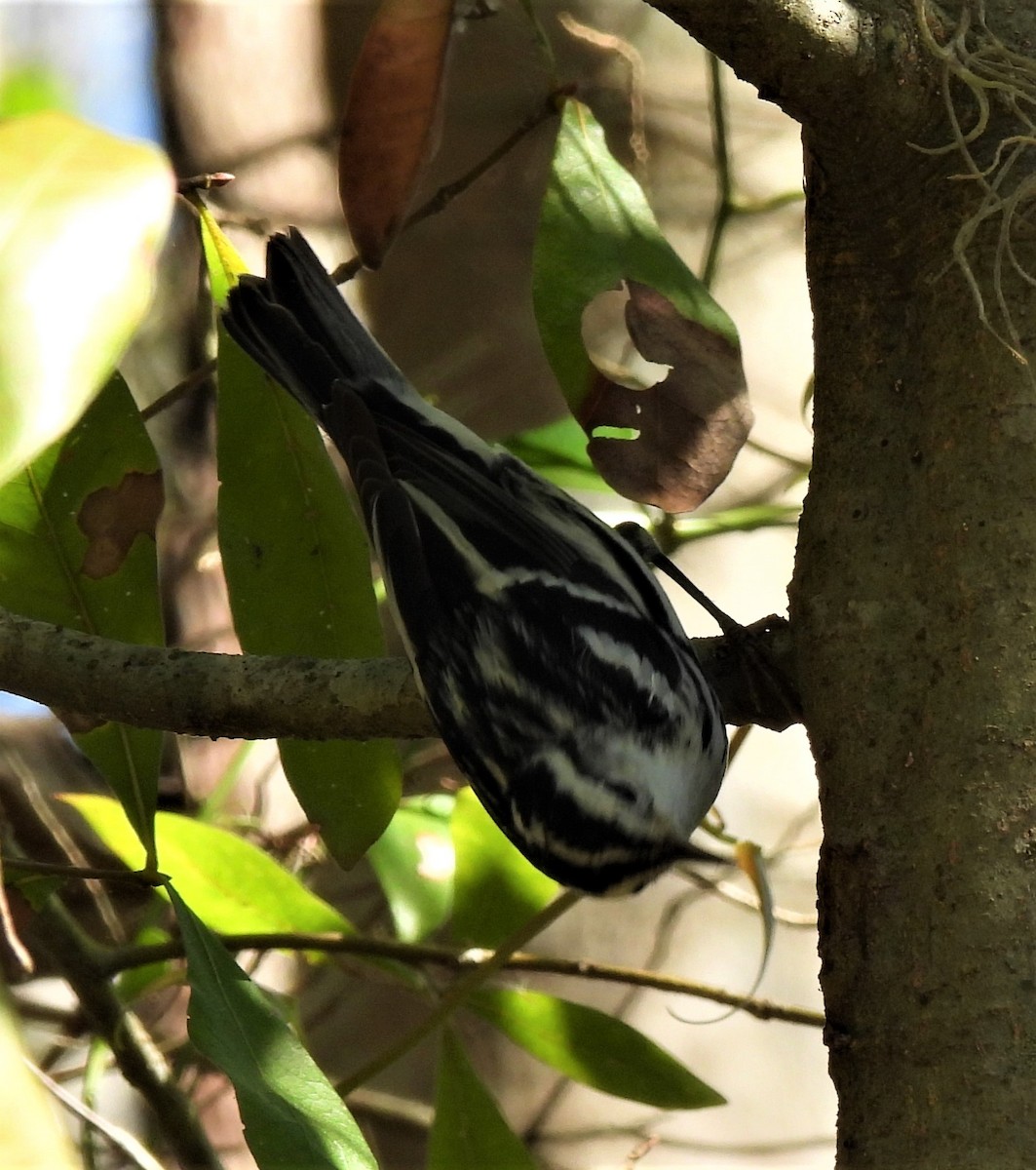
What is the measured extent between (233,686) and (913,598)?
1.60ft

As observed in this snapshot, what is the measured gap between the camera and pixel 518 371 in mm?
2305

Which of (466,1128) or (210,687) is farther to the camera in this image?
(466,1128)

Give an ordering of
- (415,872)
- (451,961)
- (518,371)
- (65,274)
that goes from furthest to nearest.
A: (518,371)
(415,872)
(451,961)
(65,274)

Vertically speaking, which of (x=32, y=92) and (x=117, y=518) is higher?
(x=32, y=92)

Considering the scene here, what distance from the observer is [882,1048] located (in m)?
0.81

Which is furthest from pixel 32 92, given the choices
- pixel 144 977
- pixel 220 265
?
pixel 144 977

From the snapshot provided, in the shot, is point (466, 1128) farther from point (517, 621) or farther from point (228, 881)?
point (517, 621)

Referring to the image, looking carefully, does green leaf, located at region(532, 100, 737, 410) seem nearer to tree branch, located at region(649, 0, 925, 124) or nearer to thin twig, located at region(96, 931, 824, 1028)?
tree branch, located at region(649, 0, 925, 124)

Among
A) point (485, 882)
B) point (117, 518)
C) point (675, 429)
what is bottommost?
point (485, 882)

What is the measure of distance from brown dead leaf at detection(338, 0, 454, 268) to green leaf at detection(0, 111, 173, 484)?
0.66m

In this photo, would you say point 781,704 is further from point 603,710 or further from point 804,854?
point 804,854

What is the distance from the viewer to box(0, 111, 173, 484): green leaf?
52cm

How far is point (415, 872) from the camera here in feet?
5.58

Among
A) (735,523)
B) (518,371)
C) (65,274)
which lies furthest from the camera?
(518,371)
